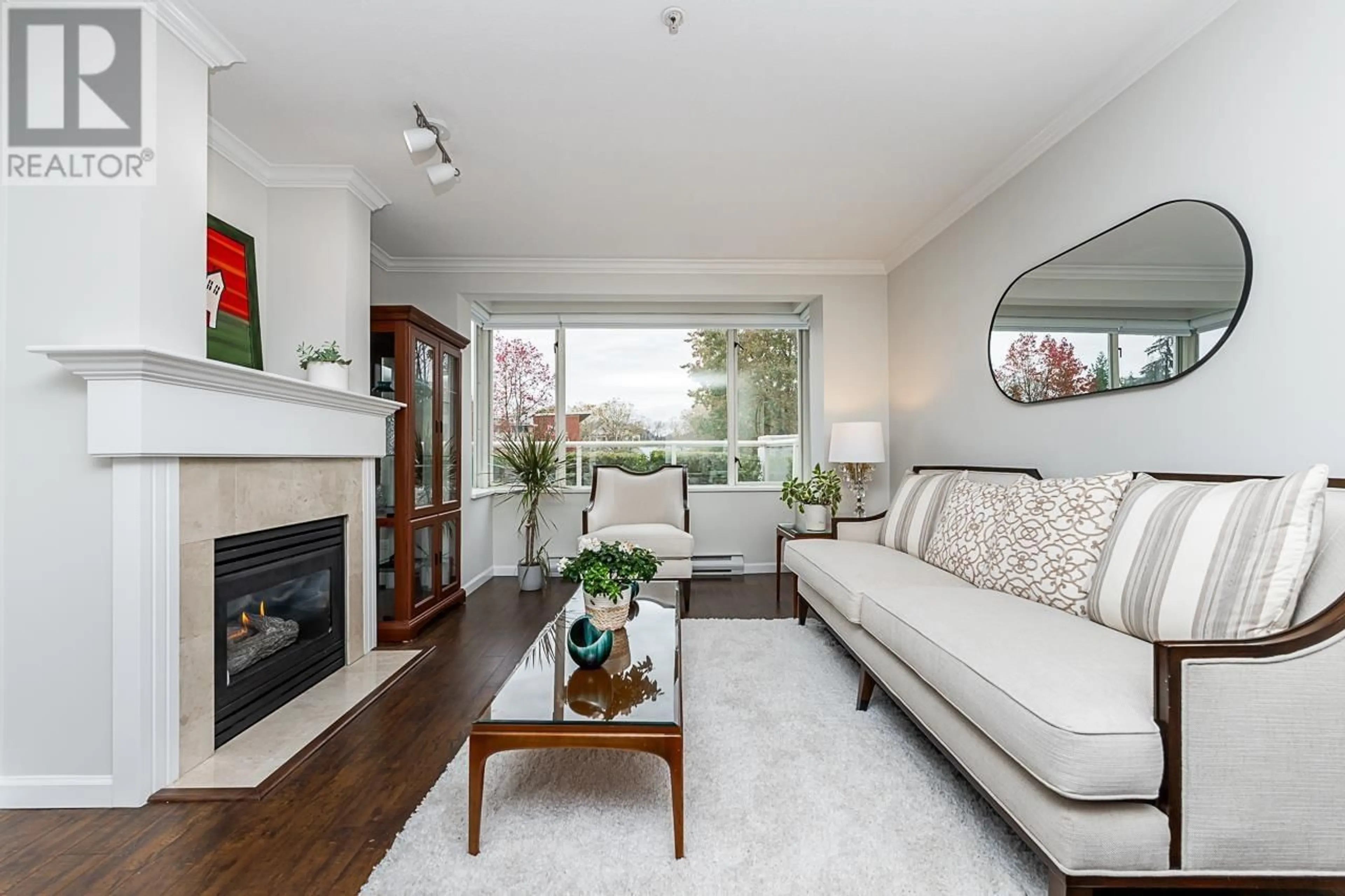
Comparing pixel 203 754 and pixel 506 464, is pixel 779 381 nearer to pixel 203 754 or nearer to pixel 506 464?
pixel 506 464

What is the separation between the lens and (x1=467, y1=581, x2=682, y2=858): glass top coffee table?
5.08 feet

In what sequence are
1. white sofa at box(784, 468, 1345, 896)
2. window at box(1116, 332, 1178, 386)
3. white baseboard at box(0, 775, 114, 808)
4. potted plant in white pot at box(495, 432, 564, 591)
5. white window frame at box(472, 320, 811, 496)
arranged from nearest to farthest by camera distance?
white sofa at box(784, 468, 1345, 896) → white baseboard at box(0, 775, 114, 808) → window at box(1116, 332, 1178, 386) → potted plant in white pot at box(495, 432, 564, 591) → white window frame at box(472, 320, 811, 496)

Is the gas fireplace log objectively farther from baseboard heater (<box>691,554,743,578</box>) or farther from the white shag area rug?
baseboard heater (<box>691,554,743,578</box>)

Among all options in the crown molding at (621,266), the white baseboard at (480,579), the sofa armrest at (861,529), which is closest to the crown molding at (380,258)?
the crown molding at (621,266)

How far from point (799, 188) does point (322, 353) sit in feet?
8.36

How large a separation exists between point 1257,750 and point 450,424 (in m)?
4.19

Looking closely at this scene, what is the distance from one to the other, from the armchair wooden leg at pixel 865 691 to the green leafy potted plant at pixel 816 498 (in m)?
1.83

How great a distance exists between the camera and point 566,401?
5664 mm

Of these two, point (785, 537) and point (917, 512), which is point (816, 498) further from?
point (917, 512)

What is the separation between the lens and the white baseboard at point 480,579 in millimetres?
4738

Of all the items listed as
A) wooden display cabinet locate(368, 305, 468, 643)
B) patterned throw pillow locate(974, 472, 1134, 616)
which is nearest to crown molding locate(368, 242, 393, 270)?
wooden display cabinet locate(368, 305, 468, 643)

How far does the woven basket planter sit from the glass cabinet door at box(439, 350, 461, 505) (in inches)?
92.7

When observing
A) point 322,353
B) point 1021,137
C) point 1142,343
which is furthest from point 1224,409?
point 322,353

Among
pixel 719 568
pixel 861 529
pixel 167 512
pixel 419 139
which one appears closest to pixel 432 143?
pixel 419 139
